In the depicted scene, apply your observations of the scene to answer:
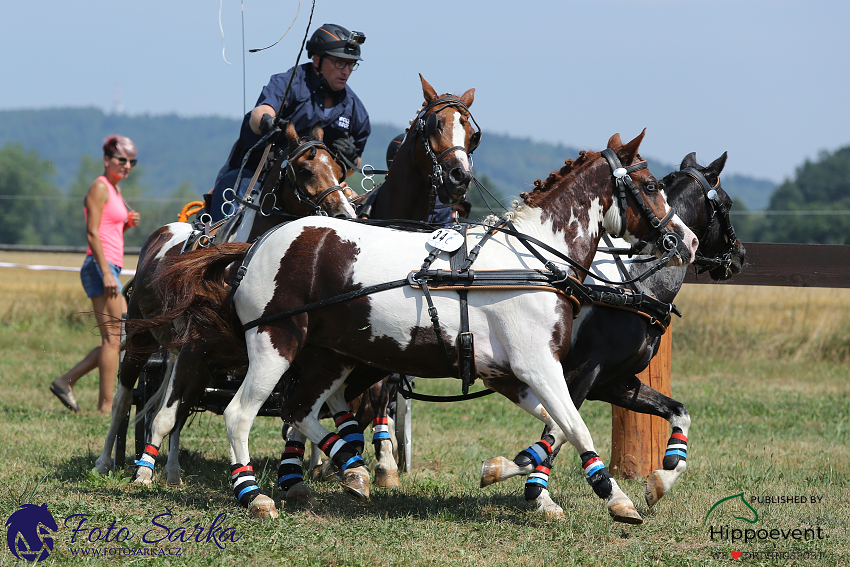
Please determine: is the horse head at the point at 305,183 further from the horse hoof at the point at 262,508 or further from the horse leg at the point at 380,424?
the horse hoof at the point at 262,508

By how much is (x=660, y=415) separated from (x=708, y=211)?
142 cm

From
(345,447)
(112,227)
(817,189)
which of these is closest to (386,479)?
(345,447)

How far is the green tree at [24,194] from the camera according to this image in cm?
5894

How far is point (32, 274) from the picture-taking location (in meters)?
19.8

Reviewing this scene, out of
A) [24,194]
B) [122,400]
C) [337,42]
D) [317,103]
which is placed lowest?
[24,194]

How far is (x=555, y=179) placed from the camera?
16.0ft

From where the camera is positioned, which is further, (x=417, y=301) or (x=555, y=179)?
(x=555, y=179)

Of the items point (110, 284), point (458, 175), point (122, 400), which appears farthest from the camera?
point (110, 284)

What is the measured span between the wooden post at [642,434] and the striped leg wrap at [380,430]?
5.48ft

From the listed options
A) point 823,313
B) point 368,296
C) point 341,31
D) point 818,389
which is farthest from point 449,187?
point 823,313

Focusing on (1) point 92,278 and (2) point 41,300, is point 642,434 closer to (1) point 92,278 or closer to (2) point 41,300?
(1) point 92,278

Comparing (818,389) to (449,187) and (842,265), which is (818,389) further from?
(449,187)

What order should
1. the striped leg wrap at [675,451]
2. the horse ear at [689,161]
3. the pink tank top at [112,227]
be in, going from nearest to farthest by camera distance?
the striped leg wrap at [675,451] < the horse ear at [689,161] < the pink tank top at [112,227]

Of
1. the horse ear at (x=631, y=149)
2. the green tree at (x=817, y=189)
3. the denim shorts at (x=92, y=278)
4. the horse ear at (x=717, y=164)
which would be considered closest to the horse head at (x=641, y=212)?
the horse ear at (x=631, y=149)
